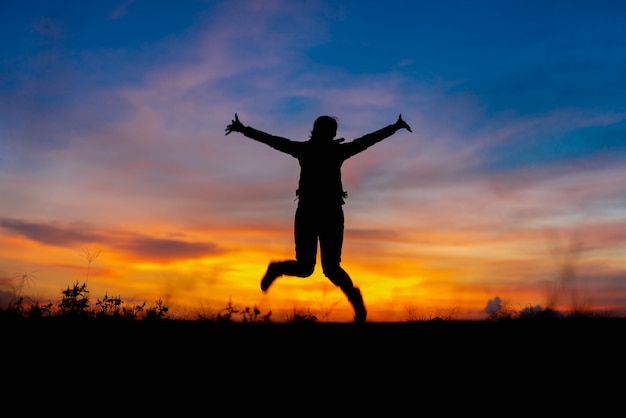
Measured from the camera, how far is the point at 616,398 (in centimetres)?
Result: 429

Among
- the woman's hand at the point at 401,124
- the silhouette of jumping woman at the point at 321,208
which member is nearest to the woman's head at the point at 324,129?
the silhouette of jumping woman at the point at 321,208

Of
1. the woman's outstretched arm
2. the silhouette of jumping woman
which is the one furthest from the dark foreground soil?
the woman's outstretched arm

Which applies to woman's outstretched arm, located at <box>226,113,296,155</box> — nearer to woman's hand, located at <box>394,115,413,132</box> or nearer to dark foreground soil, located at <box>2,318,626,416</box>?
woman's hand, located at <box>394,115,413,132</box>

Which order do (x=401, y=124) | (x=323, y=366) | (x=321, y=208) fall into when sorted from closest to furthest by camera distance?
(x=323, y=366)
(x=321, y=208)
(x=401, y=124)

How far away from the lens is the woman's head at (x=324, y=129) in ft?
27.7

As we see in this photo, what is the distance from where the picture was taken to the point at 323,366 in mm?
4871

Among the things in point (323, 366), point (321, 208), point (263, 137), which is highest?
point (263, 137)

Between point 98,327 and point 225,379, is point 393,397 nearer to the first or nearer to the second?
point 225,379

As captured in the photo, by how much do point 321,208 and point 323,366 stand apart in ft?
11.8

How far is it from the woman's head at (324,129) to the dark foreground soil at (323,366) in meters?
2.99

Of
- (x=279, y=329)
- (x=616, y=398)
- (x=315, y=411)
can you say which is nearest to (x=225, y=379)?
(x=315, y=411)

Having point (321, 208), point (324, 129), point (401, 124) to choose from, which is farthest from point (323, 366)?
point (401, 124)

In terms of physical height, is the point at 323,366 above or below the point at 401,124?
below

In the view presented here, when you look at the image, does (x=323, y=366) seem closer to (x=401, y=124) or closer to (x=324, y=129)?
(x=324, y=129)
